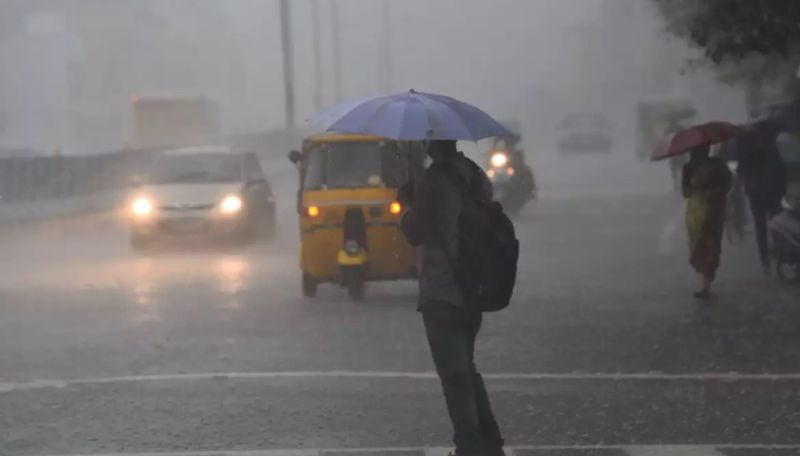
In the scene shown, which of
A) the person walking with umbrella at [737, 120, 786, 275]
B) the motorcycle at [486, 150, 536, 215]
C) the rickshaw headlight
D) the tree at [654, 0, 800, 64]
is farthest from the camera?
the motorcycle at [486, 150, 536, 215]

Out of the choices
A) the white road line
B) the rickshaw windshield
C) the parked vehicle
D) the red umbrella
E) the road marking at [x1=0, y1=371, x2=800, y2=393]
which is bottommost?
the parked vehicle

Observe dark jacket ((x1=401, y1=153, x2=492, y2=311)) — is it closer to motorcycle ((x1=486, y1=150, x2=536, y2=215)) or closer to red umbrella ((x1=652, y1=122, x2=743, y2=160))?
red umbrella ((x1=652, y1=122, x2=743, y2=160))

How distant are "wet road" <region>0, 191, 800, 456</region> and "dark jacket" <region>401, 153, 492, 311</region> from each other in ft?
4.63

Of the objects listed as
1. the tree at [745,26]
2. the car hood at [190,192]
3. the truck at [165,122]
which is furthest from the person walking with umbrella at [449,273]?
the truck at [165,122]

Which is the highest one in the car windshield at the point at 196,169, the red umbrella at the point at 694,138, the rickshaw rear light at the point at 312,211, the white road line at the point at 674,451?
the red umbrella at the point at 694,138

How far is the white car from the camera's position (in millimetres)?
21781

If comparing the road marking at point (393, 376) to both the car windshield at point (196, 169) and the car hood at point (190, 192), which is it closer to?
the car hood at point (190, 192)

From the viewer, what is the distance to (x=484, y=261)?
695 centimetres

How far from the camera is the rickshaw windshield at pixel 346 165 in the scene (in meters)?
15.3

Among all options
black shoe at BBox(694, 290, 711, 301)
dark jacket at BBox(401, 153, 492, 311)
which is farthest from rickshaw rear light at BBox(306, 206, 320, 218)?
dark jacket at BBox(401, 153, 492, 311)

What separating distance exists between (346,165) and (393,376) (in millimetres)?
5338

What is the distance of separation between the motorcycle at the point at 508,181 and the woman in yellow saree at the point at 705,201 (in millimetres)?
12472

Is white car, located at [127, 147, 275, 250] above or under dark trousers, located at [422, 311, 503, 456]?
under

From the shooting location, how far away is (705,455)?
7.77 m
